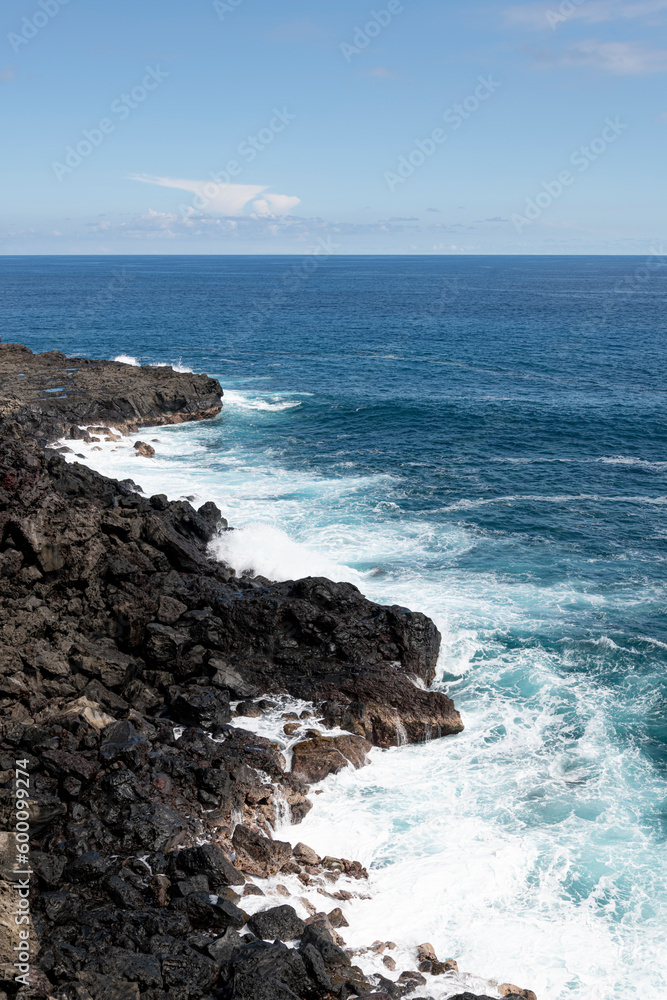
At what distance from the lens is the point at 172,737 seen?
23906 mm

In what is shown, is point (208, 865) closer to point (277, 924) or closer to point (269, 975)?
point (277, 924)

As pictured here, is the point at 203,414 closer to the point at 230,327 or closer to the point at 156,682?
the point at 156,682

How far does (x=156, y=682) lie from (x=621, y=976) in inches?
667

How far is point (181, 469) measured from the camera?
176 ft

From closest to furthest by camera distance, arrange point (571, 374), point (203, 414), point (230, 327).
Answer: point (203, 414), point (571, 374), point (230, 327)

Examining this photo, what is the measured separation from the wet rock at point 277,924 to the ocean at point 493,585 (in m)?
1.82

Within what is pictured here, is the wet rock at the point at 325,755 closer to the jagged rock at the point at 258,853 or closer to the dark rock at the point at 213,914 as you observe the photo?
the jagged rock at the point at 258,853

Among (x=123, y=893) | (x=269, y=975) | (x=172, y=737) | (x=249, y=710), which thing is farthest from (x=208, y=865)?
(x=249, y=710)

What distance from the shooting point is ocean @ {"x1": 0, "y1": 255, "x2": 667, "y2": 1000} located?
20281mm

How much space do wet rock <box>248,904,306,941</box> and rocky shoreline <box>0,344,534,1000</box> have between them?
51 millimetres

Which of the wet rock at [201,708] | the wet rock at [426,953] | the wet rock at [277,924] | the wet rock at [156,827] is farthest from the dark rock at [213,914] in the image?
the wet rock at [201,708]

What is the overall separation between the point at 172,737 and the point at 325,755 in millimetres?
4987

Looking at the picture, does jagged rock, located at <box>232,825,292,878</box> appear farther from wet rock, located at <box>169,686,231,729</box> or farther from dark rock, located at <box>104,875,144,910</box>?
wet rock, located at <box>169,686,231,729</box>

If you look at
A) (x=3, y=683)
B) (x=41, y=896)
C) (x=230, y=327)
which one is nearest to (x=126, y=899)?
(x=41, y=896)
